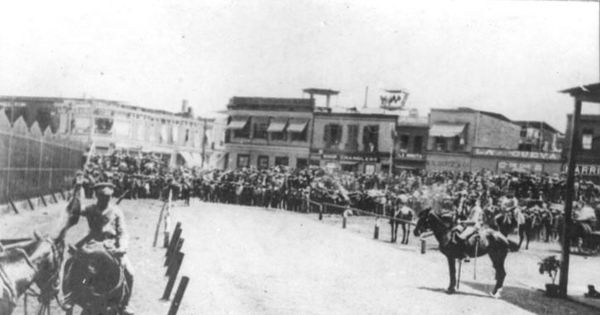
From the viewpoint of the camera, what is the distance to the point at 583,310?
Answer: 10.5 meters

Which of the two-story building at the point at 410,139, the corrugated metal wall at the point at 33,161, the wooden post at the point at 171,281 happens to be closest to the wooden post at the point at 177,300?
the wooden post at the point at 171,281

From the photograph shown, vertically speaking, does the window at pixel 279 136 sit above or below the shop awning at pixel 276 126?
below

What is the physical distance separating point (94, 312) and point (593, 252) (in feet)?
49.4

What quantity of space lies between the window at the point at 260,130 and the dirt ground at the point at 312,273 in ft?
28.2

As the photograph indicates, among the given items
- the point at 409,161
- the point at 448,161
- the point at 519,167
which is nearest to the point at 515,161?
the point at 519,167

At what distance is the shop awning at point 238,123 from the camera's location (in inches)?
1032

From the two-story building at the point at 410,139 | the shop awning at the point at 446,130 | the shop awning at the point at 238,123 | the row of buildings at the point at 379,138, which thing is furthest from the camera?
the two-story building at the point at 410,139

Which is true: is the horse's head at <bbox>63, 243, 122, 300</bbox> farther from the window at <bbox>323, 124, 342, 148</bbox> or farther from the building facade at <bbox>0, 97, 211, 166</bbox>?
the window at <bbox>323, 124, 342, 148</bbox>

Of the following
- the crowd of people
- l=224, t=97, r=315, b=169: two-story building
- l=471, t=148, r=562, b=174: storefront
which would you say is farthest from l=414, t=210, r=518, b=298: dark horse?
l=471, t=148, r=562, b=174: storefront

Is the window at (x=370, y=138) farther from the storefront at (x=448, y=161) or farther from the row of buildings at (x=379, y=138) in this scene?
the storefront at (x=448, y=161)

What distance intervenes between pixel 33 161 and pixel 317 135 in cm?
1993

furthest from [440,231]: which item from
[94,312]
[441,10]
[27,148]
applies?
[27,148]

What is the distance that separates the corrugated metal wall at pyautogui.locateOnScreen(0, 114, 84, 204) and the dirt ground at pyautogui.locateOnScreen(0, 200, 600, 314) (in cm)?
90

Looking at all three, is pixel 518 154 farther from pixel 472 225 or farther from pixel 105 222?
pixel 105 222
